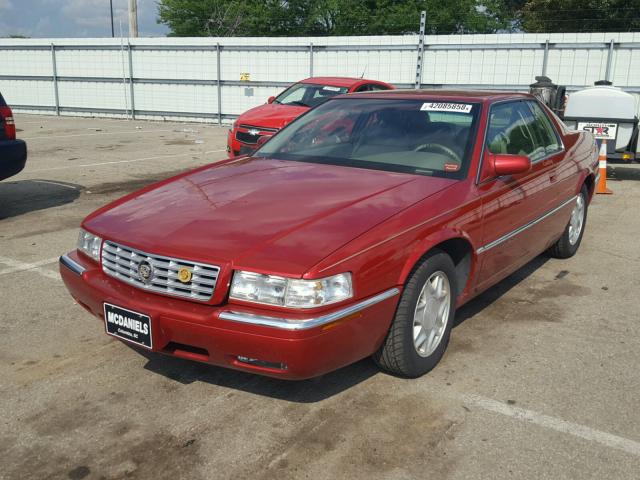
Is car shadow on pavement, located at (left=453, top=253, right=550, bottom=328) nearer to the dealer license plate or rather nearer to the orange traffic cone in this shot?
the dealer license plate

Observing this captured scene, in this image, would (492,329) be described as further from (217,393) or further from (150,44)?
(150,44)

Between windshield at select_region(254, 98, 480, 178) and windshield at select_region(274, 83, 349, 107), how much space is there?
6755 mm

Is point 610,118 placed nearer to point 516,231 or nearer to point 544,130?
point 544,130

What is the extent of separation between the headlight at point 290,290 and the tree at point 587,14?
30.1 m

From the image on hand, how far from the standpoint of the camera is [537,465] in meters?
2.75

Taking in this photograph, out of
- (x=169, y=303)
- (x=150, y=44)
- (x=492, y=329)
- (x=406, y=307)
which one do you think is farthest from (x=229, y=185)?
(x=150, y=44)

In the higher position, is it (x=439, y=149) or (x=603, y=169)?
(x=439, y=149)

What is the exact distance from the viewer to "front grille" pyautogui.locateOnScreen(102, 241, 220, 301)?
2.89 metres

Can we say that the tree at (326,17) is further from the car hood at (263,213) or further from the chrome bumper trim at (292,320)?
the chrome bumper trim at (292,320)

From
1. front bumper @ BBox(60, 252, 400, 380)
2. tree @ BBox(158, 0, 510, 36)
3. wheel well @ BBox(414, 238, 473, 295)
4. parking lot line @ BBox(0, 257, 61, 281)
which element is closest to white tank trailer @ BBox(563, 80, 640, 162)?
wheel well @ BBox(414, 238, 473, 295)

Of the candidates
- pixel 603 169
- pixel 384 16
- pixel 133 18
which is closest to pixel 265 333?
pixel 603 169

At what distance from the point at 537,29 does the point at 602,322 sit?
109ft

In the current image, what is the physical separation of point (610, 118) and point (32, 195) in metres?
8.24

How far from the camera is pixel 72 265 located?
11.6ft
